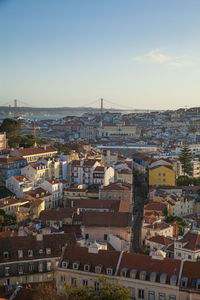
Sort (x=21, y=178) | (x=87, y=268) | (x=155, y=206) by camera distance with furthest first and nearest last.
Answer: (x=21, y=178), (x=155, y=206), (x=87, y=268)

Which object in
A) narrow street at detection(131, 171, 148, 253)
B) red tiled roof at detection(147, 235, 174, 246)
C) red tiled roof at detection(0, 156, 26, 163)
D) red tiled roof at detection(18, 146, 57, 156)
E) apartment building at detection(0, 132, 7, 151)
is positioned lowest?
narrow street at detection(131, 171, 148, 253)

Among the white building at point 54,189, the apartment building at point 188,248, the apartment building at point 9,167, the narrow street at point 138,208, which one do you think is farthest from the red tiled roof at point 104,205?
the apartment building at point 9,167

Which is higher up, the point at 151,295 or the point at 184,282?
the point at 184,282

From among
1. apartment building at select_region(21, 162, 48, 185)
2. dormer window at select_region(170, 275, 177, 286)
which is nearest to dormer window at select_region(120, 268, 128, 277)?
dormer window at select_region(170, 275, 177, 286)

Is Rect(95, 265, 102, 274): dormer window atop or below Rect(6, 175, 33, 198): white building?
below

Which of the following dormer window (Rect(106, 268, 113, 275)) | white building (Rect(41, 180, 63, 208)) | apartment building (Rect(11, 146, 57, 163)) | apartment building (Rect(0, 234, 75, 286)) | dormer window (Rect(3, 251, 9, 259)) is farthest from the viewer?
apartment building (Rect(11, 146, 57, 163))

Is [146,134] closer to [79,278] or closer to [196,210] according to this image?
[196,210]

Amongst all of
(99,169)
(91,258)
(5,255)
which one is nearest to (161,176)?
(99,169)

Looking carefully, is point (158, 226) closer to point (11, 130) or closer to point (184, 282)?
point (184, 282)

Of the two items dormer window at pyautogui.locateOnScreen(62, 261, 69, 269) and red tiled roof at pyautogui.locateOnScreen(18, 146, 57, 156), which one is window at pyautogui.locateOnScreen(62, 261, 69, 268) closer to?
dormer window at pyautogui.locateOnScreen(62, 261, 69, 269)
